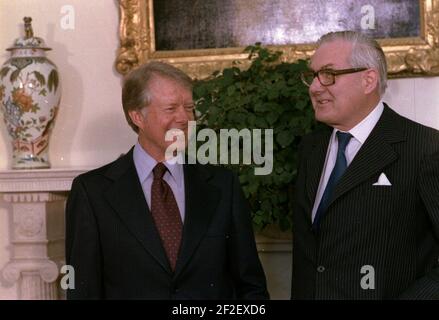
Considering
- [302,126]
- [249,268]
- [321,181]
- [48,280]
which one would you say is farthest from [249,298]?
[48,280]

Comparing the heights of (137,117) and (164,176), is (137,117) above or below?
above

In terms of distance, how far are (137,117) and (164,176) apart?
0.21 m

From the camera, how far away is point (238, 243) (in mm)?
2719

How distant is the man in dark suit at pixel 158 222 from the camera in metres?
2.62

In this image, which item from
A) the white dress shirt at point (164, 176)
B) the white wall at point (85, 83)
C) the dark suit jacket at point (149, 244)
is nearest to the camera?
the dark suit jacket at point (149, 244)

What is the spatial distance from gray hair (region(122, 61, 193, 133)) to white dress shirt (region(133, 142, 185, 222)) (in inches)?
6.1

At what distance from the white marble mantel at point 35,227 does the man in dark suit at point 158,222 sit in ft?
5.35

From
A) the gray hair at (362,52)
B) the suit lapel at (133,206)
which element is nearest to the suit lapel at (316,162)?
the gray hair at (362,52)

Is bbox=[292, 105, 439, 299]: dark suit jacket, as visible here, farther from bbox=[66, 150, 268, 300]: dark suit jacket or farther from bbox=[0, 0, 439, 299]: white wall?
bbox=[0, 0, 439, 299]: white wall

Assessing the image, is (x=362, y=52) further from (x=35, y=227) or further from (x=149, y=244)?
(x=35, y=227)

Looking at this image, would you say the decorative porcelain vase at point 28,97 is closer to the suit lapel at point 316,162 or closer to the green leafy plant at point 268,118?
the green leafy plant at point 268,118

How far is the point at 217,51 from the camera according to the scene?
15.0 feet

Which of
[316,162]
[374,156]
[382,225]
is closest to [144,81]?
[316,162]

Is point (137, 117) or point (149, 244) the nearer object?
point (149, 244)
